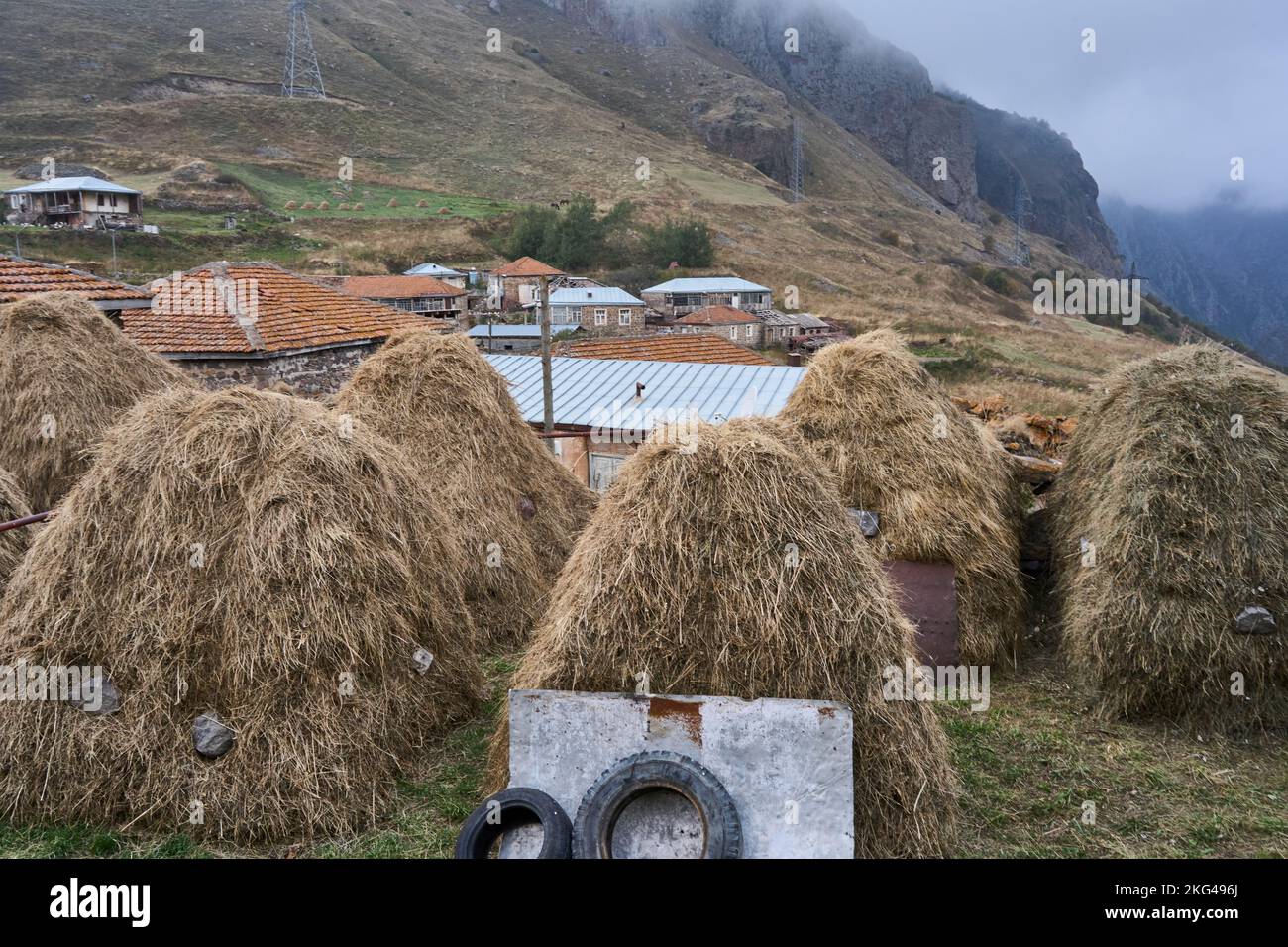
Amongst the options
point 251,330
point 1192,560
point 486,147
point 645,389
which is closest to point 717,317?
point 645,389

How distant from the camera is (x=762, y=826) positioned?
524cm

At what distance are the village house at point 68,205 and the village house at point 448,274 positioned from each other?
17.3m

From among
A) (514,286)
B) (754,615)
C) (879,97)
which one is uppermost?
(879,97)

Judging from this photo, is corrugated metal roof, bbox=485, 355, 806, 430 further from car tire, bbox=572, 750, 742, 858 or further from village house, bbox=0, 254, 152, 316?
car tire, bbox=572, 750, 742, 858

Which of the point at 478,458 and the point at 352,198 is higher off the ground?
the point at 352,198

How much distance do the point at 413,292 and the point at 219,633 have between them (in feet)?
155

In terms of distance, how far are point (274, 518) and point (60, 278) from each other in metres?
12.4

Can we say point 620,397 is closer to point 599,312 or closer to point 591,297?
point 599,312

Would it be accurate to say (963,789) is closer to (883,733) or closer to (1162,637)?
(883,733)

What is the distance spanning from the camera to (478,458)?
36.2ft

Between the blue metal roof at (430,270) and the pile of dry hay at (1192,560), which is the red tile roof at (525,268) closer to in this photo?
the blue metal roof at (430,270)

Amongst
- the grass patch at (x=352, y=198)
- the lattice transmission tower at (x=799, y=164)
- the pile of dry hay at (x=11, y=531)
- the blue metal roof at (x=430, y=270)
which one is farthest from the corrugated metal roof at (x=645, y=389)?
the lattice transmission tower at (x=799, y=164)

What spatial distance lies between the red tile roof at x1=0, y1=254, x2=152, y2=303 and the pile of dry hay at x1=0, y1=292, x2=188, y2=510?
12.9 ft
